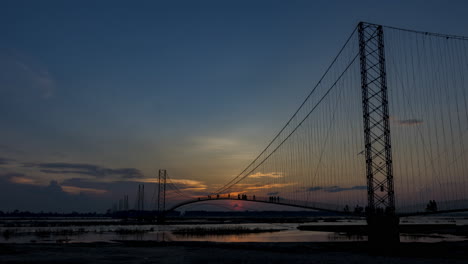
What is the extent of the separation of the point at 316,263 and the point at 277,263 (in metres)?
3.20

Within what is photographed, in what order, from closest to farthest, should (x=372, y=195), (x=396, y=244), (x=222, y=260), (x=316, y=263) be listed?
(x=316, y=263), (x=222, y=260), (x=396, y=244), (x=372, y=195)

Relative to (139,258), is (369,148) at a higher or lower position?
higher

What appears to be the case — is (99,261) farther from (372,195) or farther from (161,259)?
(372,195)

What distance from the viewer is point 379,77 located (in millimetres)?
54812

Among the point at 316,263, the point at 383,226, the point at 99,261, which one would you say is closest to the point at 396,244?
the point at 383,226

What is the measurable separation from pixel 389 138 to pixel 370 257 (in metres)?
21.0

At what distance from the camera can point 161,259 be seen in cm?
3456

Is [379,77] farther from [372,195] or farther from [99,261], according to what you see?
[99,261]

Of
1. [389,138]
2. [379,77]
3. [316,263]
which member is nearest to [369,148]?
[389,138]

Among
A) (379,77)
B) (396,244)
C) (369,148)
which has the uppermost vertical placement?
(379,77)

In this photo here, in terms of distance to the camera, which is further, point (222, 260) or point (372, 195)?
point (372, 195)

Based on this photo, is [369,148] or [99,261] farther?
[369,148]

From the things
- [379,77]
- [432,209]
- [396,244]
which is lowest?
[396,244]

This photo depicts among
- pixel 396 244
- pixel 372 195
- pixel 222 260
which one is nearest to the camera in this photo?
pixel 222 260
